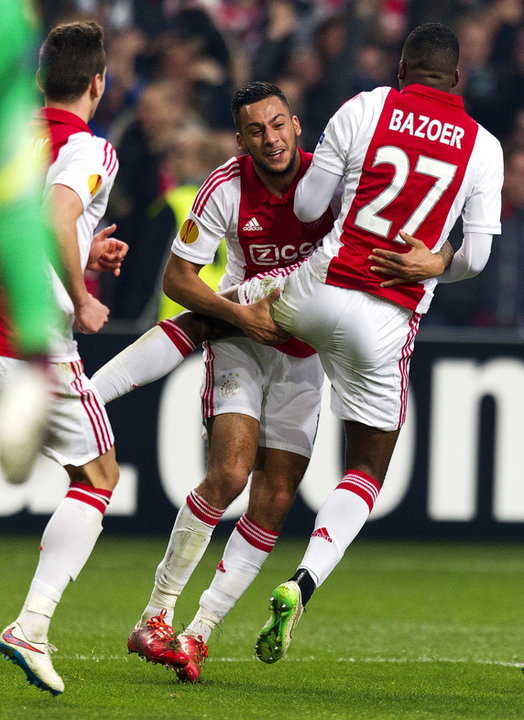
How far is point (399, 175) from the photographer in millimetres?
4449


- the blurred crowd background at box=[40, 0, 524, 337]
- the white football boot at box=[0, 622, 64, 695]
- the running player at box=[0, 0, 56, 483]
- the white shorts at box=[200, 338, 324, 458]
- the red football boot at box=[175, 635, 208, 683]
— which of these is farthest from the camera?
the blurred crowd background at box=[40, 0, 524, 337]

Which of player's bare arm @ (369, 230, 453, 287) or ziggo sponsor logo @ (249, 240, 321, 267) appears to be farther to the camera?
ziggo sponsor logo @ (249, 240, 321, 267)

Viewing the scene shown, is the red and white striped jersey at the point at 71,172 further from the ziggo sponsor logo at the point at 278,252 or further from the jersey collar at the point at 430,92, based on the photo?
the jersey collar at the point at 430,92

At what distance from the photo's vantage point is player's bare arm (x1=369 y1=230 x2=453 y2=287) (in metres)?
4.54

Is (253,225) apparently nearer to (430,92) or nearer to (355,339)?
(355,339)

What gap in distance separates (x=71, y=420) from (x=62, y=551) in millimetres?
406

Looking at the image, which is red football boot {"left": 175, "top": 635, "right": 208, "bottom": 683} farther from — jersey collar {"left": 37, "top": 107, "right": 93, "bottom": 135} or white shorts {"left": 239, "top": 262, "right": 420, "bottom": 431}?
jersey collar {"left": 37, "top": 107, "right": 93, "bottom": 135}

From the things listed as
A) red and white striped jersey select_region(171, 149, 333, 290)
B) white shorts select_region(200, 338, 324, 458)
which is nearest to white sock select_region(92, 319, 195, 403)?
white shorts select_region(200, 338, 324, 458)

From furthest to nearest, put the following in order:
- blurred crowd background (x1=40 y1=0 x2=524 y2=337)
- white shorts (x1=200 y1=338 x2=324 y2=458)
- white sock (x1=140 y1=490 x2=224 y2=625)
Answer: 1. blurred crowd background (x1=40 y1=0 x2=524 y2=337)
2. white shorts (x1=200 y1=338 x2=324 y2=458)
3. white sock (x1=140 y1=490 x2=224 y2=625)

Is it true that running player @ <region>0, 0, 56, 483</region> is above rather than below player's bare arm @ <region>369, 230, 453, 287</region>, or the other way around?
above

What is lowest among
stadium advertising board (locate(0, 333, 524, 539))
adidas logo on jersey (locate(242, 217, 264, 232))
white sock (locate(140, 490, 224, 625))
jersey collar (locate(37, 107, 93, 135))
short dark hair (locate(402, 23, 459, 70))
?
stadium advertising board (locate(0, 333, 524, 539))

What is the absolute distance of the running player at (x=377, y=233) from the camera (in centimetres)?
446

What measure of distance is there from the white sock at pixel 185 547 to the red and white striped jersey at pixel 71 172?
90 centimetres

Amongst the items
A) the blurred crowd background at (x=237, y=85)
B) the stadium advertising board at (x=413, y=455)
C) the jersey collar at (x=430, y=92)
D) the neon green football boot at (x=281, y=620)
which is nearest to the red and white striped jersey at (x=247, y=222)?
the jersey collar at (x=430, y=92)
